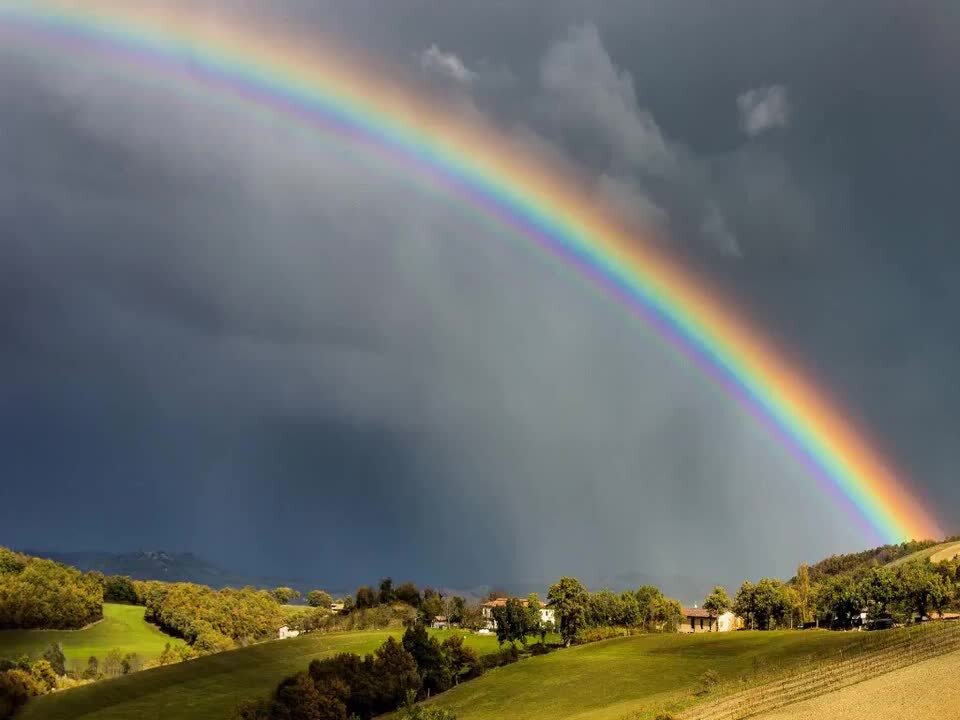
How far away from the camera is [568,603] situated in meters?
154

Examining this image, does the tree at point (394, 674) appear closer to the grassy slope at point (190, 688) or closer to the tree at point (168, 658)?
the grassy slope at point (190, 688)

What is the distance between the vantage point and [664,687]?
81.3m

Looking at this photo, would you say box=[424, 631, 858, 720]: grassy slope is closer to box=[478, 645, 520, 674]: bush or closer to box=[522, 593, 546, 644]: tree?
box=[478, 645, 520, 674]: bush

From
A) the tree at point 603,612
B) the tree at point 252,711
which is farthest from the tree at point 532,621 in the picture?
the tree at point 252,711

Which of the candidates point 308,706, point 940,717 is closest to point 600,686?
point 308,706

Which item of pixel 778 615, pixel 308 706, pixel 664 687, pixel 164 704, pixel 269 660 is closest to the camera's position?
pixel 664 687

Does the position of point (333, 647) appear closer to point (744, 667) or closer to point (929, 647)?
point (744, 667)

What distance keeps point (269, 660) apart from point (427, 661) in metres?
45.1

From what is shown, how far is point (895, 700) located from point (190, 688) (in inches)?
4167

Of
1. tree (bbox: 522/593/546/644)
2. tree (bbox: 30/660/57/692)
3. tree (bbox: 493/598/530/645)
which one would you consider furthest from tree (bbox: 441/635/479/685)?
tree (bbox: 30/660/57/692)

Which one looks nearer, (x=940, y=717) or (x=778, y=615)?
(x=940, y=717)

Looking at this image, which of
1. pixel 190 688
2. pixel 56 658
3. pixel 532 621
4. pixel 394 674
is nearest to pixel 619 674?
pixel 394 674

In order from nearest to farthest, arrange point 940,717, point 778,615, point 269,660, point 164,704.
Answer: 1. point 940,717
2. point 164,704
3. point 269,660
4. point 778,615

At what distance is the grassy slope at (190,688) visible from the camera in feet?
351
